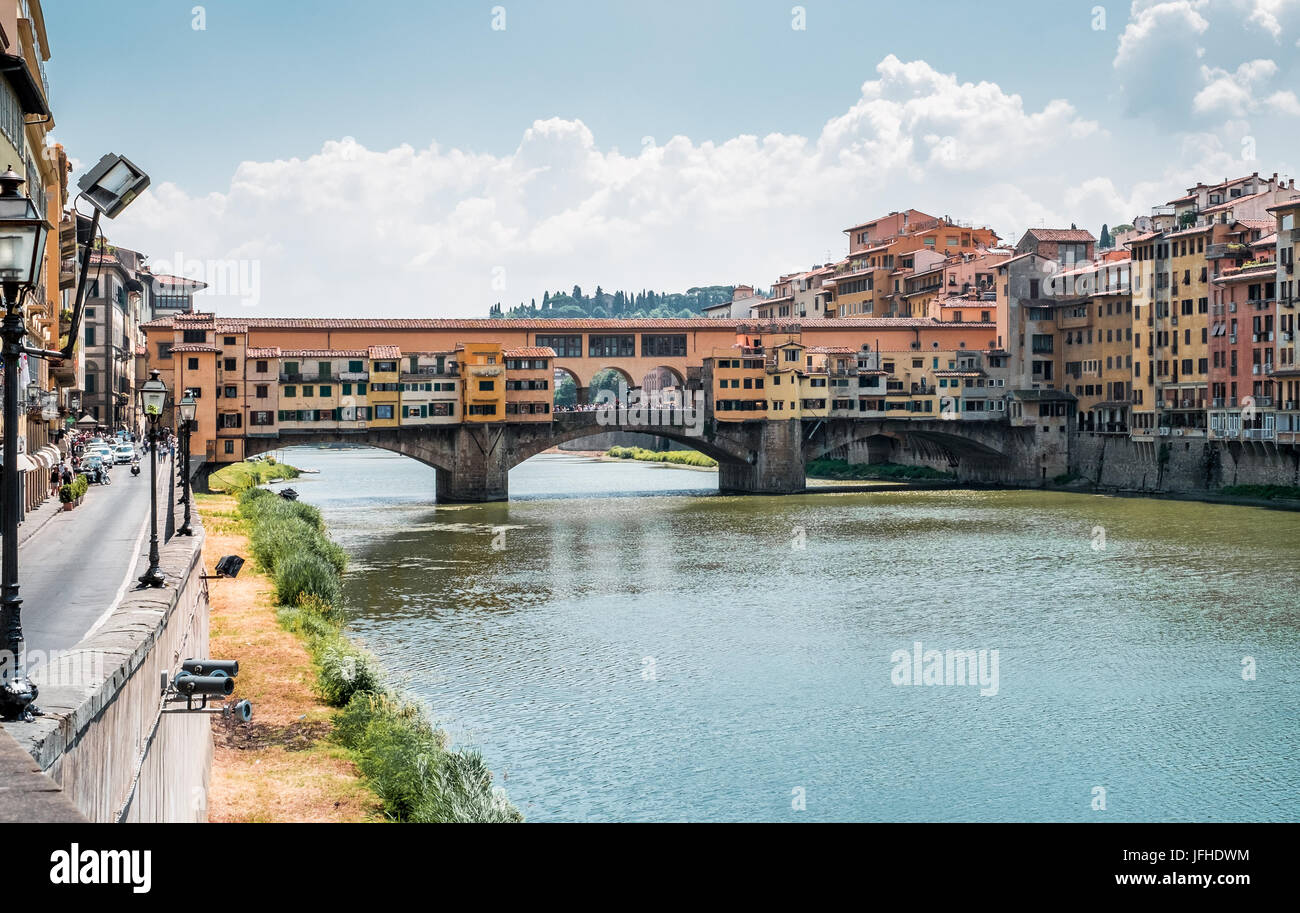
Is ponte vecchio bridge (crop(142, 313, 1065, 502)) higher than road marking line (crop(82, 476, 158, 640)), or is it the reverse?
ponte vecchio bridge (crop(142, 313, 1065, 502))

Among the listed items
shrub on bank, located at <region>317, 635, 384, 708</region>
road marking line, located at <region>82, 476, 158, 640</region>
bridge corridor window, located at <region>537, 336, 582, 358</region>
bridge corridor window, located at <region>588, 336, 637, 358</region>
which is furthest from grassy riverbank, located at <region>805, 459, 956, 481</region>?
shrub on bank, located at <region>317, 635, 384, 708</region>

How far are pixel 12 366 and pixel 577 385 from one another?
61435mm

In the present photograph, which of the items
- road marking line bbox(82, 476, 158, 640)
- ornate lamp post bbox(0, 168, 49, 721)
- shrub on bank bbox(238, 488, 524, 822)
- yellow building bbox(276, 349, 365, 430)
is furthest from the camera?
yellow building bbox(276, 349, 365, 430)

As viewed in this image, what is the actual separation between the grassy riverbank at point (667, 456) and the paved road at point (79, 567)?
191ft

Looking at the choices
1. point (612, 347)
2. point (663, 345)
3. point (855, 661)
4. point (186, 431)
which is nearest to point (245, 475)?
point (612, 347)

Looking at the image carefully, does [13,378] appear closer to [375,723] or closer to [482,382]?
[375,723]

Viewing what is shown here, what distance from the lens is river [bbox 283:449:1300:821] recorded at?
17.4 meters

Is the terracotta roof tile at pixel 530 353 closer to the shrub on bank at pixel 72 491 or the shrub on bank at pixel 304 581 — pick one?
the shrub on bank at pixel 72 491

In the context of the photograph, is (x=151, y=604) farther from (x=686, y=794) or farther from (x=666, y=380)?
(x=666, y=380)

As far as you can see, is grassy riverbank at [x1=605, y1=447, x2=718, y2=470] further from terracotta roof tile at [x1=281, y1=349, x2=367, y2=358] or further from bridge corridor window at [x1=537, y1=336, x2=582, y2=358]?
terracotta roof tile at [x1=281, y1=349, x2=367, y2=358]

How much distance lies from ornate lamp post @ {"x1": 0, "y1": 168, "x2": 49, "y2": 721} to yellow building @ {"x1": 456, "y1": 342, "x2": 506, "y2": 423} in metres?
54.8

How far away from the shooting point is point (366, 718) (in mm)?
18047

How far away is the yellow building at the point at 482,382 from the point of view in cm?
6244
